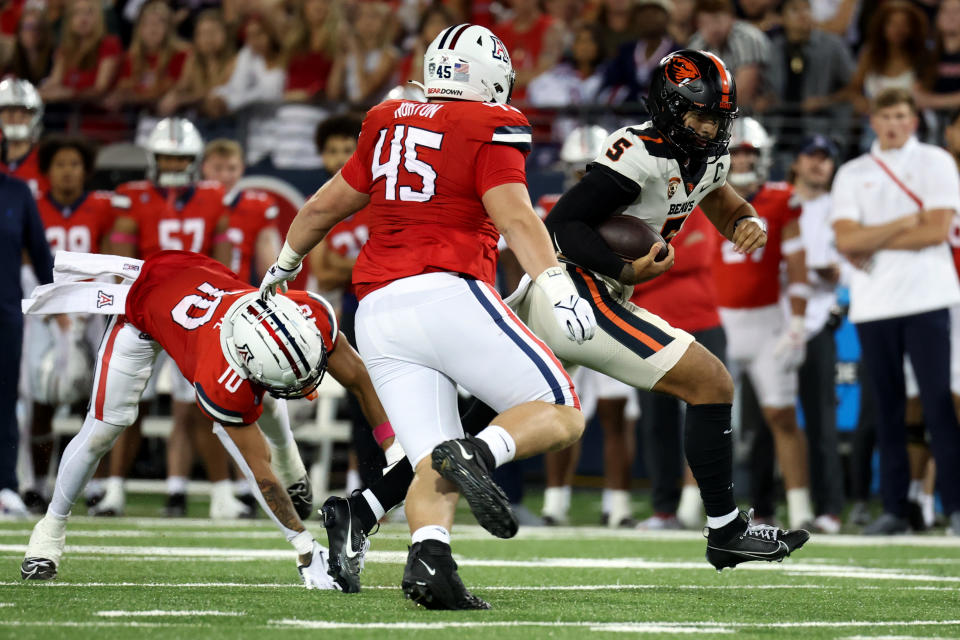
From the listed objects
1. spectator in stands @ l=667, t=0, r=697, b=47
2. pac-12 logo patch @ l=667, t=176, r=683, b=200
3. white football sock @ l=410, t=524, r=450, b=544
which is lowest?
white football sock @ l=410, t=524, r=450, b=544

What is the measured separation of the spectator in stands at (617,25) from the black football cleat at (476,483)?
831 centimetres

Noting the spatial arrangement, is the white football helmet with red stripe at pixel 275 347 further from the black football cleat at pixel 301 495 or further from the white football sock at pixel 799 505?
the white football sock at pixel 799 505

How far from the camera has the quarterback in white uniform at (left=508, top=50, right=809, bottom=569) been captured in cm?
518

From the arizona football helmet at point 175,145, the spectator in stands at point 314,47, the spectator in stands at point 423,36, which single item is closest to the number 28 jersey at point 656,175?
the arizona football helmet at point 175,145

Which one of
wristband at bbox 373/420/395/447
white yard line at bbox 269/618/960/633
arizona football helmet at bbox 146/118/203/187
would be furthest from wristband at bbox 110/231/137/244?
white yard line at bbox 269/618/960/633

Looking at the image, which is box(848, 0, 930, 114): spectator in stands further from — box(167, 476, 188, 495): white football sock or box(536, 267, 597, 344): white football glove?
box(536, 267, 597, 344): white football glove

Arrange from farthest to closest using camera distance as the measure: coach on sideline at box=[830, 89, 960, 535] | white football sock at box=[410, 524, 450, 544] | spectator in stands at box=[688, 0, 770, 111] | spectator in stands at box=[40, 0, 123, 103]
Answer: spectator in stands at box=[40, 0, 123, 103] < spectator in stands at box=[688, 0, 770, 111] < coach on sideline at box=[830, 89, 960, 535] < white football sock at box=[410, 524, 450, 544]

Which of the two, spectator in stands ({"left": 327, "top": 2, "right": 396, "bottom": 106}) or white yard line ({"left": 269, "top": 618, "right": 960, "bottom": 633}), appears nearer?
white yard line ({"left": 269, "top": 618, "right": 960, "bottom": 633})

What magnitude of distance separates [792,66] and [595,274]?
6017 millimetres

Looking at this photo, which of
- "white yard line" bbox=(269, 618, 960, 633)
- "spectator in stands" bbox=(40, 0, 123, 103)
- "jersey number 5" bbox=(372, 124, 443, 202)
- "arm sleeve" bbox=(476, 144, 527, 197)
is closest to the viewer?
"white yard line" bbox=(269, 618, 960, 633)

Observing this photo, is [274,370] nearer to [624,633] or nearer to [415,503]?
[415,503]

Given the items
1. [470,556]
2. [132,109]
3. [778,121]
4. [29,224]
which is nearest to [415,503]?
[470,556]

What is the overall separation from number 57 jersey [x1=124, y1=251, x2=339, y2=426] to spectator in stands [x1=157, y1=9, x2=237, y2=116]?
6.95 metres

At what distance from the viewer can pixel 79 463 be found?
5367 mm
